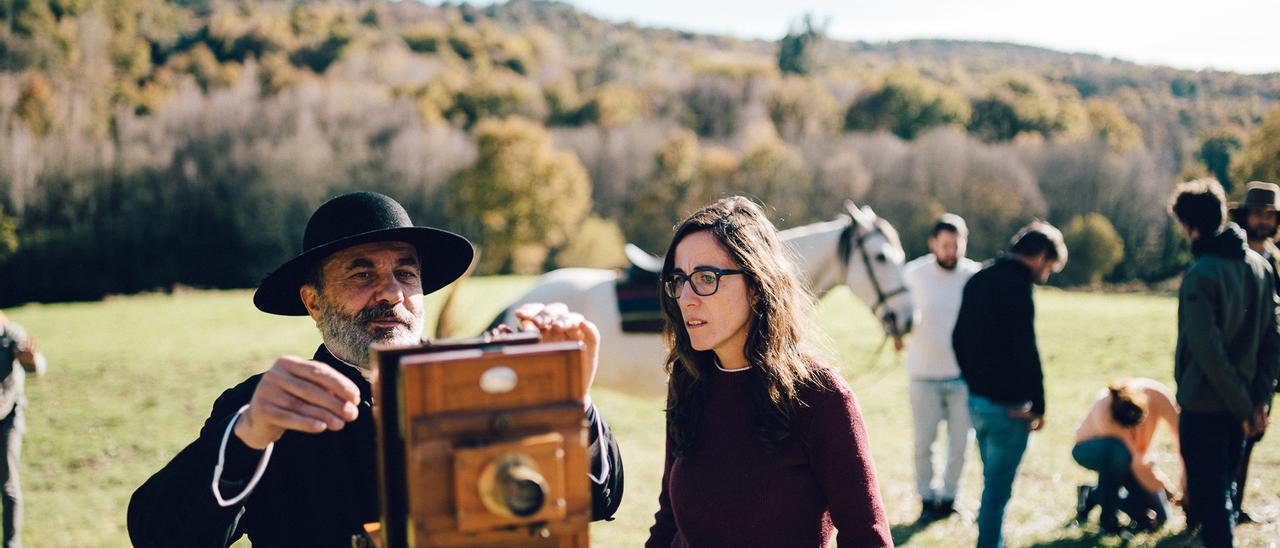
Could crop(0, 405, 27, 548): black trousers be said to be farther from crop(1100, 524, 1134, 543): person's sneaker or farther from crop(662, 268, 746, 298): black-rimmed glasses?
crop(1100, 524, 1134, 543): person's sneaker

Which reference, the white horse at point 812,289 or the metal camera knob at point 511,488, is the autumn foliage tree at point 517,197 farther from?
the metal camera knob at point 511,488

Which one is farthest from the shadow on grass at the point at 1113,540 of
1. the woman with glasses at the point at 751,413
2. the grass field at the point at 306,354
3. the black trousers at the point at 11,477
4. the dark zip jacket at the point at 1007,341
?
the black trousers at the point at 11,477

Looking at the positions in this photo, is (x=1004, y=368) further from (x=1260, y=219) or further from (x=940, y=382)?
(x=1260, y=219)

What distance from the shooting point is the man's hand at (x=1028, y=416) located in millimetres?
4688

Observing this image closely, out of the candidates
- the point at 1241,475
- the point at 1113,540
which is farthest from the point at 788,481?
the point at 1241,475

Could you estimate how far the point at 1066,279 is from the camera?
129ft

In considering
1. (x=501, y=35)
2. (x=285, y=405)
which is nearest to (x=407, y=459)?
(x=285, y=405)

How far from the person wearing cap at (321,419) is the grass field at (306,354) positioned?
131 centimetres

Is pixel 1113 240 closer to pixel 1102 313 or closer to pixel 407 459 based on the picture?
pixel 1102 313

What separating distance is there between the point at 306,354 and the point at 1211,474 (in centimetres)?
1443

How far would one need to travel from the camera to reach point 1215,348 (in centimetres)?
406

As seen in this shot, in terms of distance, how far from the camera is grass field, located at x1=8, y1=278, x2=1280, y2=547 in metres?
6.48

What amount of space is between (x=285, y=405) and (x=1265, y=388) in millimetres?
4891

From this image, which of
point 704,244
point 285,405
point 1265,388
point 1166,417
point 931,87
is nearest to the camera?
point 285,405
